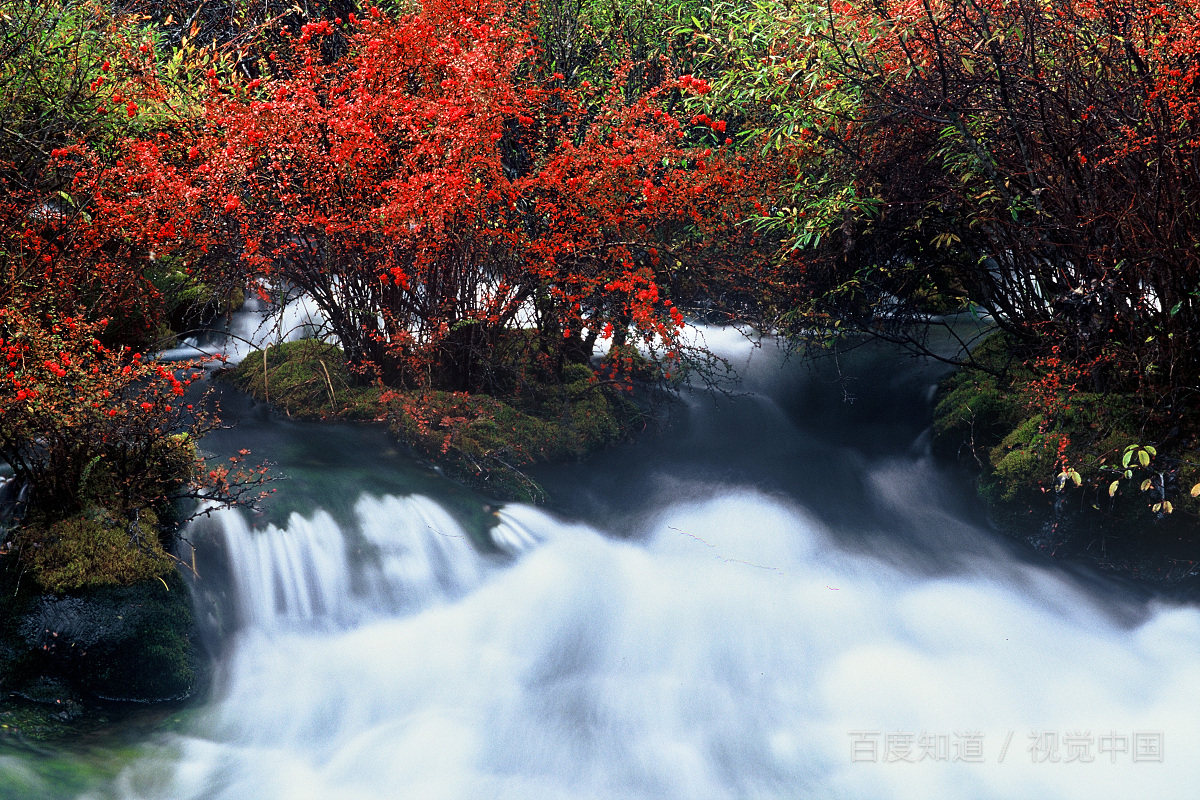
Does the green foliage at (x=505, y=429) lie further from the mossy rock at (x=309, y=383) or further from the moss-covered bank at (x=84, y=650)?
the moss-covered bank at (x=84, y=650)

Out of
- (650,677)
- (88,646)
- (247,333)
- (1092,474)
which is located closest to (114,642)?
(88,646)

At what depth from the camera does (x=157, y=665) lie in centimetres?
422

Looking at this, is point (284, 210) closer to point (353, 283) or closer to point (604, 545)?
point (353, 283)

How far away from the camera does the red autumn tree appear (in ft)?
19.6

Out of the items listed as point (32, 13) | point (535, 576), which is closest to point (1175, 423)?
point (535, 576)

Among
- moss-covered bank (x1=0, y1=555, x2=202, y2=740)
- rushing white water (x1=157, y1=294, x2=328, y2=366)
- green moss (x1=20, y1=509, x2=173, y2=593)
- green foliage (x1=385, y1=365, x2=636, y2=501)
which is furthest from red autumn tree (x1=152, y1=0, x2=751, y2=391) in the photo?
moss-covered bank (x1=0, y1=555, x2=202, y2=740)

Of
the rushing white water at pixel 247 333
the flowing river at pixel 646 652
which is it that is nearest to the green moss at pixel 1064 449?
the flowing river at pixel 646 652

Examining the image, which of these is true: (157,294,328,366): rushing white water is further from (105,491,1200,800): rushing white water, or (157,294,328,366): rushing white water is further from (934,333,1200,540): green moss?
(934,333,1200,540): green moss

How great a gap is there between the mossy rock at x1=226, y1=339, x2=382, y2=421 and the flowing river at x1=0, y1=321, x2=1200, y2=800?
1.14 ft

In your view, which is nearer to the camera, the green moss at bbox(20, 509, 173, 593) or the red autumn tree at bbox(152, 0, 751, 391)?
the green moss at bbox(20, 509, 173, 593)

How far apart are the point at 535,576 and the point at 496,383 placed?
2.54 metres

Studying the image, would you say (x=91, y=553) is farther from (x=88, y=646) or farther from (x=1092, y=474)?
(x=1092, y=474)

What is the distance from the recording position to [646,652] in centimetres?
502

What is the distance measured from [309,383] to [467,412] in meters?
1.46
